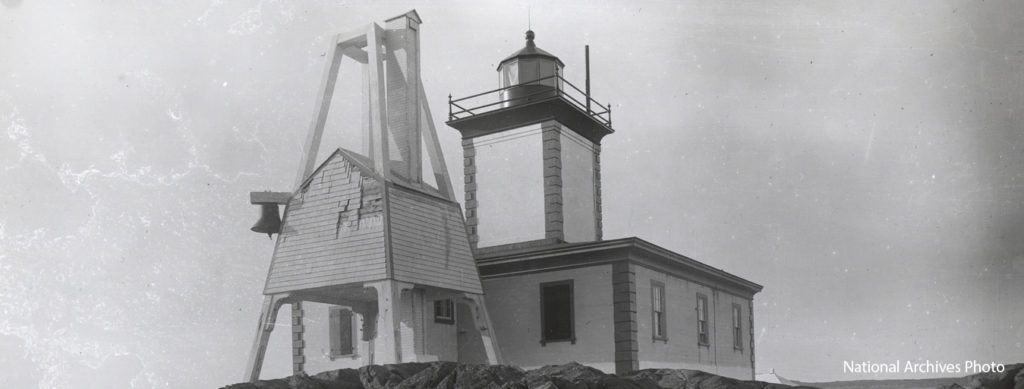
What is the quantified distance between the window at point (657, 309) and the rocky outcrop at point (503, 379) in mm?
9175

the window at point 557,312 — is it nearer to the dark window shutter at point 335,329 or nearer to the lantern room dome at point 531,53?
the dark window shutter at point 335,329

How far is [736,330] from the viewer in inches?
994

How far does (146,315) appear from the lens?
60.4 ft

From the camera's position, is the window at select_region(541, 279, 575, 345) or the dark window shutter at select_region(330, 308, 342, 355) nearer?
the window at select_region(541, 279, 575, 345)

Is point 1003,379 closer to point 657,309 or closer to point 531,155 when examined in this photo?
point 657,309

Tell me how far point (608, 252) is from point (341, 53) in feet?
21.3

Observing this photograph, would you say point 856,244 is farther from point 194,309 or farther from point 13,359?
point 13,359

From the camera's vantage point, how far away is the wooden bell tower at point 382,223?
17344 mm

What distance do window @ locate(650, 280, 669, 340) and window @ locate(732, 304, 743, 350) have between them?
465cm

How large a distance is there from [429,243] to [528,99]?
624cm

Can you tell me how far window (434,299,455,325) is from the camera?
A: 796 inches

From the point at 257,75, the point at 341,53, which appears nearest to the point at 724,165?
the point at 341,53

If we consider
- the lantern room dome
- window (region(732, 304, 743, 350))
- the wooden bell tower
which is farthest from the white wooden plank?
window (region(732, 304, 743, 350))

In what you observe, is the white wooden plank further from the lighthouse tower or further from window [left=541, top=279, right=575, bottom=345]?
window [left=541, top=279, right=575, bottom=345]
